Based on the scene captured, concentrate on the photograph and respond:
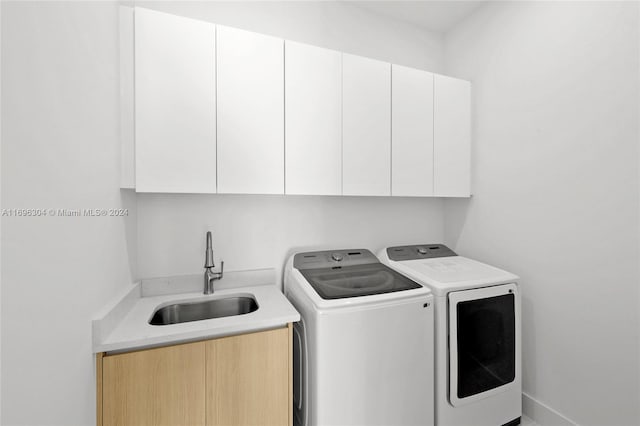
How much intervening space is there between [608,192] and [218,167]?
2.10m

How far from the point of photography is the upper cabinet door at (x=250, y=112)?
1.45 metres

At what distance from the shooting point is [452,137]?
207 cm

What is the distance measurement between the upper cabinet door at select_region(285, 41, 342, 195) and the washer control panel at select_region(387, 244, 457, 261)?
76 centimetres

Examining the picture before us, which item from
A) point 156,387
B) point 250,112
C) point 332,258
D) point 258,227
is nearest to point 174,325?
point 156,387

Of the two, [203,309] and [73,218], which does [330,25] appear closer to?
[73,218]

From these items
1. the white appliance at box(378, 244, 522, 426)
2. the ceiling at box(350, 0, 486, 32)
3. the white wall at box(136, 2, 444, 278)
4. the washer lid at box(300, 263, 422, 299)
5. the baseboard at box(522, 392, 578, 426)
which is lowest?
the baseboard at box(522, 392, 578, 426)

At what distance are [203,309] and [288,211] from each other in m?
0.84

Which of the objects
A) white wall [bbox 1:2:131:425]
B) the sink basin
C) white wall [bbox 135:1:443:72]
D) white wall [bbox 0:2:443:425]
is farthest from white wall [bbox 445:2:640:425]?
white wall [bbox 1:2:131:425]

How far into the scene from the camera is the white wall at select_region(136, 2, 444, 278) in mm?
1679

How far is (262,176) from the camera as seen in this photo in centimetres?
154

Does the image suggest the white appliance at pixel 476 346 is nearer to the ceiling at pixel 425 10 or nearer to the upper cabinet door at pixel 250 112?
the upper cabinet door at pixel 250 112

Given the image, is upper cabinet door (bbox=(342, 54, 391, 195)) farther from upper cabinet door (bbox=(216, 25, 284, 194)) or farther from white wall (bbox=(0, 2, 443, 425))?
white wall (bbox=(0, 2, 443, 425))

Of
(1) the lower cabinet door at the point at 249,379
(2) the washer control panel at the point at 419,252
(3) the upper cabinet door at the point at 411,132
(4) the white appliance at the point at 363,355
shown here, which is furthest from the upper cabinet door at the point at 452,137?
(1) the lower cabinet door at the point at 249,379

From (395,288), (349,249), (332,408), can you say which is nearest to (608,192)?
(395,288)
